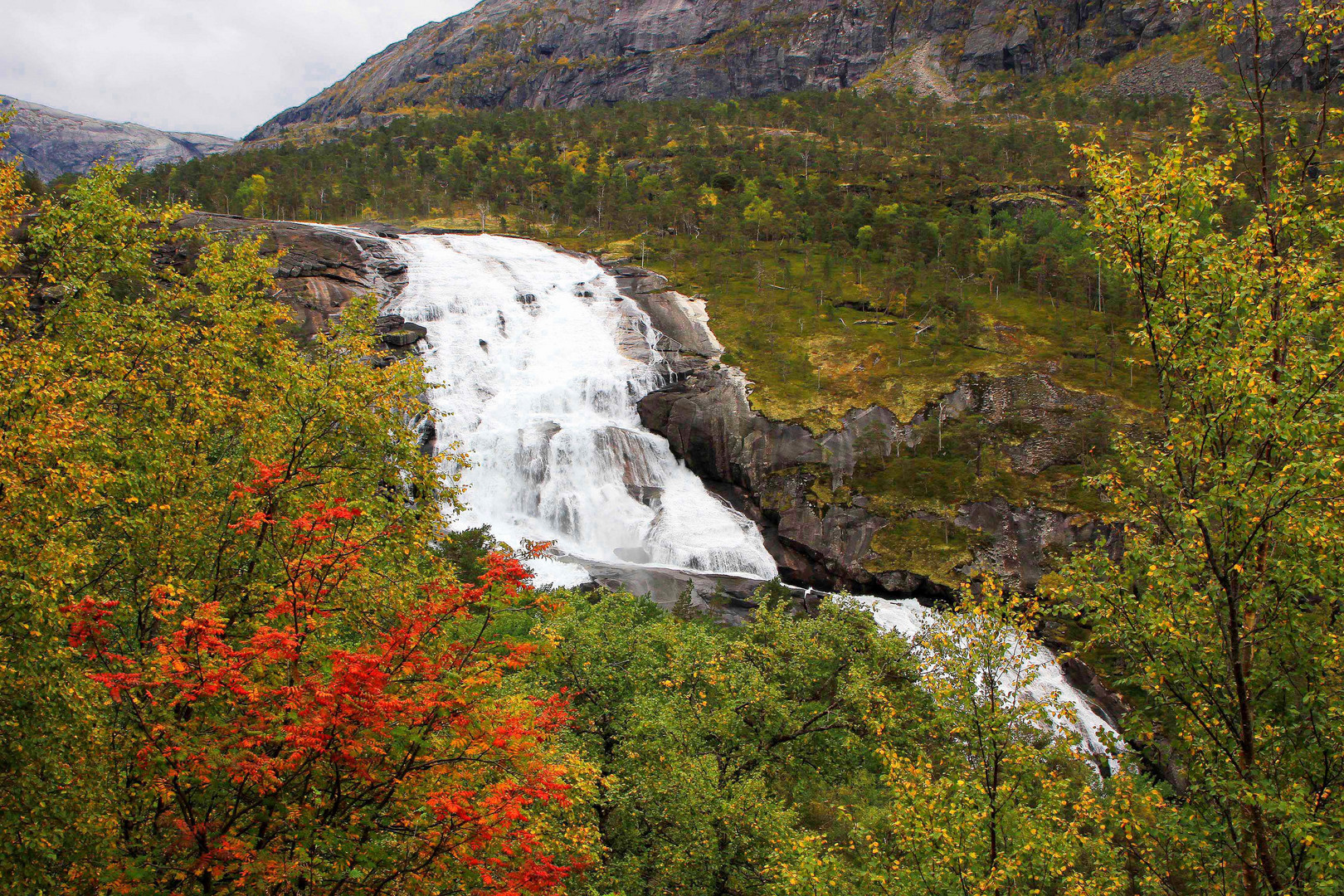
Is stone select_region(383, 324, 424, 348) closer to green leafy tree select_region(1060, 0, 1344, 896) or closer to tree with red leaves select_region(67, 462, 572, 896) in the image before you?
tree with red leaves select_region(67, 462, 572, 896)

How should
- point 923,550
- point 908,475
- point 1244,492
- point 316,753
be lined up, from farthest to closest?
point 908,475 < point 923,550 < point 1244,492 < point 316,753

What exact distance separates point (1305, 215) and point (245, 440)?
14268 millimetres

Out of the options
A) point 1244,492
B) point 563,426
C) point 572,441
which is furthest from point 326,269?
point 1244,492

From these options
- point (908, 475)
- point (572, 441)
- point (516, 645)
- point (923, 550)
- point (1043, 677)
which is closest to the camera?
point (516, 645)

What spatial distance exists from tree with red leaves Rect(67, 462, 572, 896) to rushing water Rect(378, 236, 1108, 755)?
26.4 metres

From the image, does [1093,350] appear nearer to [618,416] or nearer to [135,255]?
[618,416]

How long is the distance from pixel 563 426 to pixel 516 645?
143 ft

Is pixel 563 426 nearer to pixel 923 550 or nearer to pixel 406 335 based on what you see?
pixel 406 335

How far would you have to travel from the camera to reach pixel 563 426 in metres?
52.2

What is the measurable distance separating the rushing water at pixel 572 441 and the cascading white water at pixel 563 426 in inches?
4.0

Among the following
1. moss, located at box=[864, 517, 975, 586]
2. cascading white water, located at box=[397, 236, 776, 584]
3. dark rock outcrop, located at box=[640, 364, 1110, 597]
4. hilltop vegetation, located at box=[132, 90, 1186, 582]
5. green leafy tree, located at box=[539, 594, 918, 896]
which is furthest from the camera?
hilltop vegetation, located at box=[132, 90, 1186, 582]

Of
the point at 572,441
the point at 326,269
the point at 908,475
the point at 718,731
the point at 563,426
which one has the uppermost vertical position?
the point at 326,269

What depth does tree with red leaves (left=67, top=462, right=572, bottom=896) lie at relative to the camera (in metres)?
7.32

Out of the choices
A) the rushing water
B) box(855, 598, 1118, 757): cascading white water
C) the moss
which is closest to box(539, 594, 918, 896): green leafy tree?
box(855, 598, 1118, 757): cascading white water
